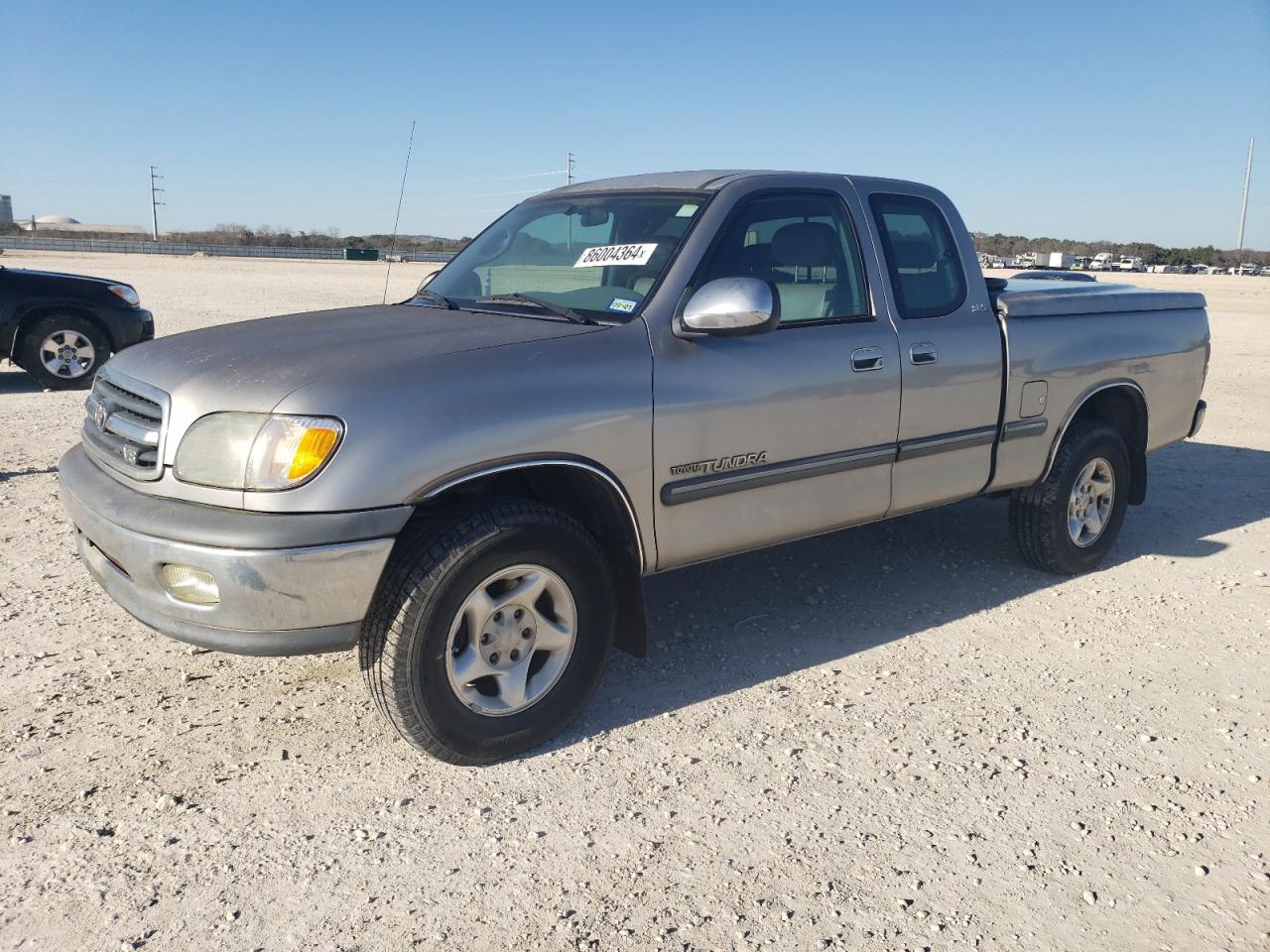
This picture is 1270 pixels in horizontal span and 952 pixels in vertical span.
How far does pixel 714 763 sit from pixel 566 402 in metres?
1.29

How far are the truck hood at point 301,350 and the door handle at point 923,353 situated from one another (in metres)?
1.56

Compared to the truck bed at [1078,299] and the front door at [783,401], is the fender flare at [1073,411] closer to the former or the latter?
the truck bed at [1078,299]

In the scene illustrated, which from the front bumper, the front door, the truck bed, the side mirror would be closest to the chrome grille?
the front bumper

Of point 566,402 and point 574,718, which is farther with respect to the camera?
point 574,718

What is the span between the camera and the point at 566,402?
11.0 feet

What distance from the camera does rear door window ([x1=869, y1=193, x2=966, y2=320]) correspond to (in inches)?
177

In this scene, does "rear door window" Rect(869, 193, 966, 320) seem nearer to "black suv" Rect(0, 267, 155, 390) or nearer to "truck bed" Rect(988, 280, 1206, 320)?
"truck bed" Rect(988, 280, 1206, 320)

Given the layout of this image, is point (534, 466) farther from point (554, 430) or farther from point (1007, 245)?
point (1007, 245)

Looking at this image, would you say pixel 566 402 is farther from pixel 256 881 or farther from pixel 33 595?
pixel 33 595

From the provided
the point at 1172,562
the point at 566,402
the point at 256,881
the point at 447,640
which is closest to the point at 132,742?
the point at 256,881

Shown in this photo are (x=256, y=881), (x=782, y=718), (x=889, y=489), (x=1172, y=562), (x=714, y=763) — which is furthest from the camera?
(x=1172, y=562)

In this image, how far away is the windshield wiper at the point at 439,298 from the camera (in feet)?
13.9

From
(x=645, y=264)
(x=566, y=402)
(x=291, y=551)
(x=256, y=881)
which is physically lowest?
(x=256, y=881)

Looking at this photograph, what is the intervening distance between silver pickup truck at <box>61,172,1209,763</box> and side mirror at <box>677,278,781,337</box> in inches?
0.5
